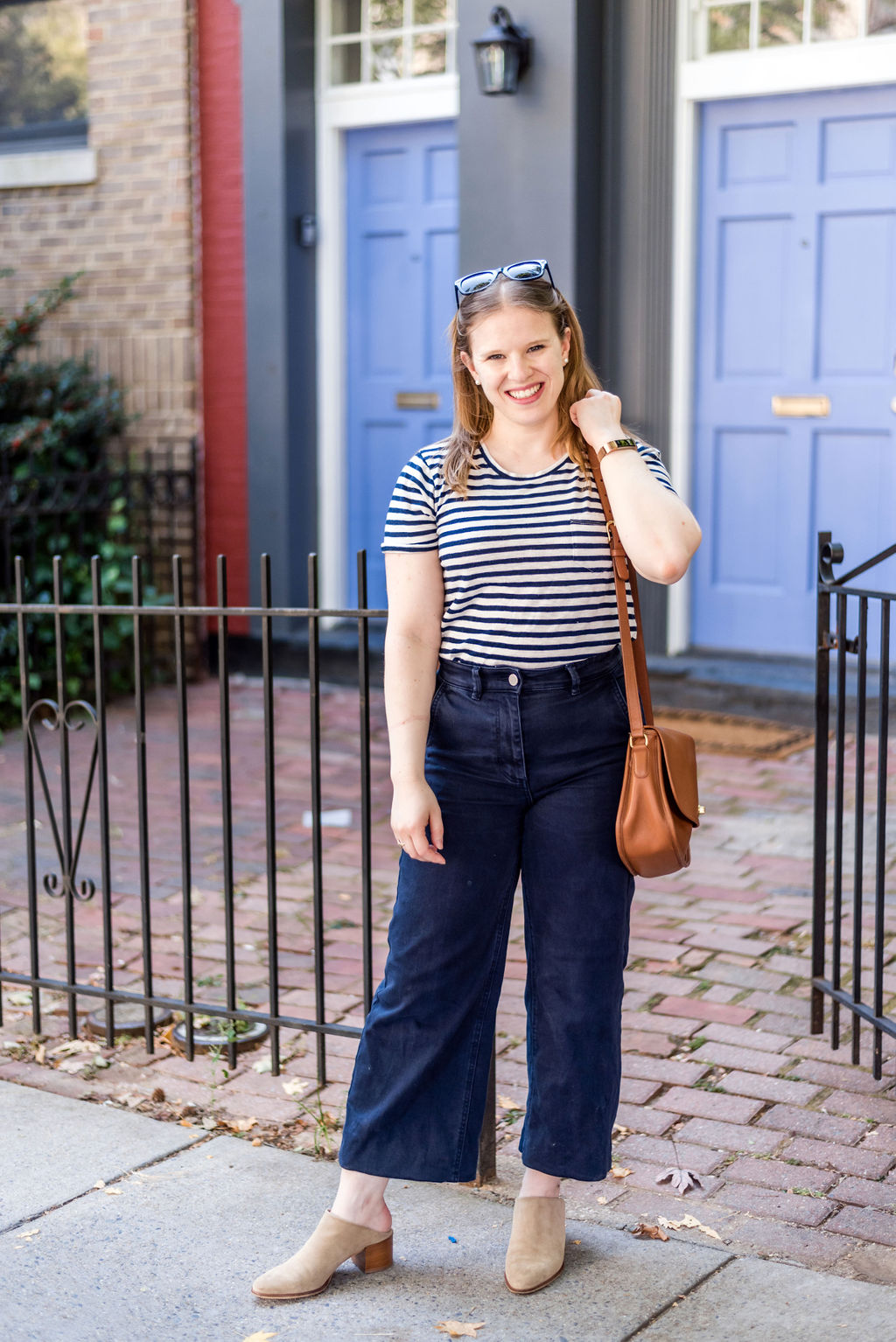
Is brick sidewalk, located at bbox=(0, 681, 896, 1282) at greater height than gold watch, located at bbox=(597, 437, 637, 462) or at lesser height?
lesser

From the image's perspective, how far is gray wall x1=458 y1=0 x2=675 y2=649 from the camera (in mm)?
6957

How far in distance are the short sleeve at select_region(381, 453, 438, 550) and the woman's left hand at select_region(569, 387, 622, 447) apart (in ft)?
0.88

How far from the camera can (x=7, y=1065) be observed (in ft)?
12.6

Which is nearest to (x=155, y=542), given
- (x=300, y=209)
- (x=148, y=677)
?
(x=148, y=677)

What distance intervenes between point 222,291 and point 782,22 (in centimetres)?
320

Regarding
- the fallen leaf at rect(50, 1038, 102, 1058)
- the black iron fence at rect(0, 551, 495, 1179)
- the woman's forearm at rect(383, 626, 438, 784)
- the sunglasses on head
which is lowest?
the fallen leaf at rect(50, 1038, 102, 1058)

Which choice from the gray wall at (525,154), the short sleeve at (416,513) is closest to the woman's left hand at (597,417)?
the short sleeve at (416,513)

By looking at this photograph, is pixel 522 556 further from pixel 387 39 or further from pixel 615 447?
pixel 387 39

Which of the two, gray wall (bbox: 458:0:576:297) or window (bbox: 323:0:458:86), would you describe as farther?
window (bbox: 323:0:458:86)

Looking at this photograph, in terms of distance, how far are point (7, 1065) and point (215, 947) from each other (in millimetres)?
883

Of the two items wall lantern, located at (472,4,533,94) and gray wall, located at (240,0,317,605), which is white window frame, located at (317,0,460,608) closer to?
gray wall, located at (240,0,317,605)

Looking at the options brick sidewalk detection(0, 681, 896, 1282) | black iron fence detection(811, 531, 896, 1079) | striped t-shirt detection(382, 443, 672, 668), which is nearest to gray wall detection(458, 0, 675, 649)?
brick sidewalk detection(0, 681, 896, 1282)

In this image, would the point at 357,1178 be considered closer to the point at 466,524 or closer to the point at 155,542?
the point at 466,524

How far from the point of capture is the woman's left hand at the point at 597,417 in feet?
8.45
